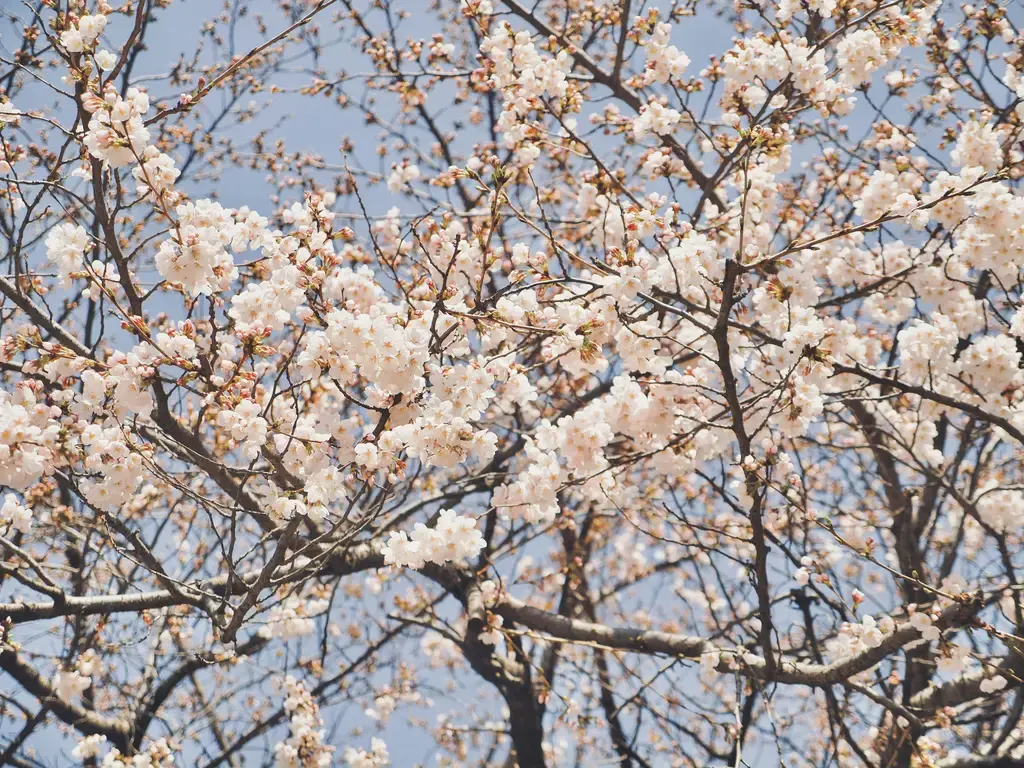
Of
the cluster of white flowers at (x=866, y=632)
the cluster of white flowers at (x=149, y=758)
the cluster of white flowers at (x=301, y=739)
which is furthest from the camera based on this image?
the cluster of white flowers at (x=301, y=739)

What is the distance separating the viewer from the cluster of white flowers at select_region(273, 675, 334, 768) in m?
5.28

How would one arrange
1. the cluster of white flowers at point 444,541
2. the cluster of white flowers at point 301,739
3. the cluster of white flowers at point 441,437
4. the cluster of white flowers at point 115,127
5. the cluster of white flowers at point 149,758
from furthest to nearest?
the cluster of white flowers at point 301,739, the cluster of white flowers at point 149,758, the cluster of white flowers at point 444,541, the cluster of white flowers at point 441,437, the cluster of white flowers at point 115,127

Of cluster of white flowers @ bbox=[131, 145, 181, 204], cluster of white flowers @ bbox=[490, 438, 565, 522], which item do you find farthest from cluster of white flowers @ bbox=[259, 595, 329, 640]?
cluster of white flowers @ bbox=[131, 145, 181, 204]

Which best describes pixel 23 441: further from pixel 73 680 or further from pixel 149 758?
pixel 73 680

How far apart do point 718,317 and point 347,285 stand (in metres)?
1.52

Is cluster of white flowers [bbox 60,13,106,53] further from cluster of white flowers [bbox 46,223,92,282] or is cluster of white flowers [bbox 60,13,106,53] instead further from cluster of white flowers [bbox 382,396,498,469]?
cluster of white flowers [bbox 382,396,498,469]

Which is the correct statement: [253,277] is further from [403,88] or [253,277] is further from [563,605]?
[563,605]

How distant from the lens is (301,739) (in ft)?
17.3

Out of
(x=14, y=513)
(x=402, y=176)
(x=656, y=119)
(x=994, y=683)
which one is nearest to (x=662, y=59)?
(x=656, y=119)

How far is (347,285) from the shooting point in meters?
3.23

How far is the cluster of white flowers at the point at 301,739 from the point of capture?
528 cm

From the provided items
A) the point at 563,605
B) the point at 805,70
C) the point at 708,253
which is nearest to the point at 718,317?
the point at 708,253

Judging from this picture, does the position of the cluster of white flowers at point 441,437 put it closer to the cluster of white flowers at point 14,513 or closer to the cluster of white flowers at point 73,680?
the cluster of white flowers at point 14,513

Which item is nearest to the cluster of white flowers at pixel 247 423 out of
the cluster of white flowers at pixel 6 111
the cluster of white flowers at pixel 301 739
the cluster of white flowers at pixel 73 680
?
the cluster of white flowers at pixel 6 111
